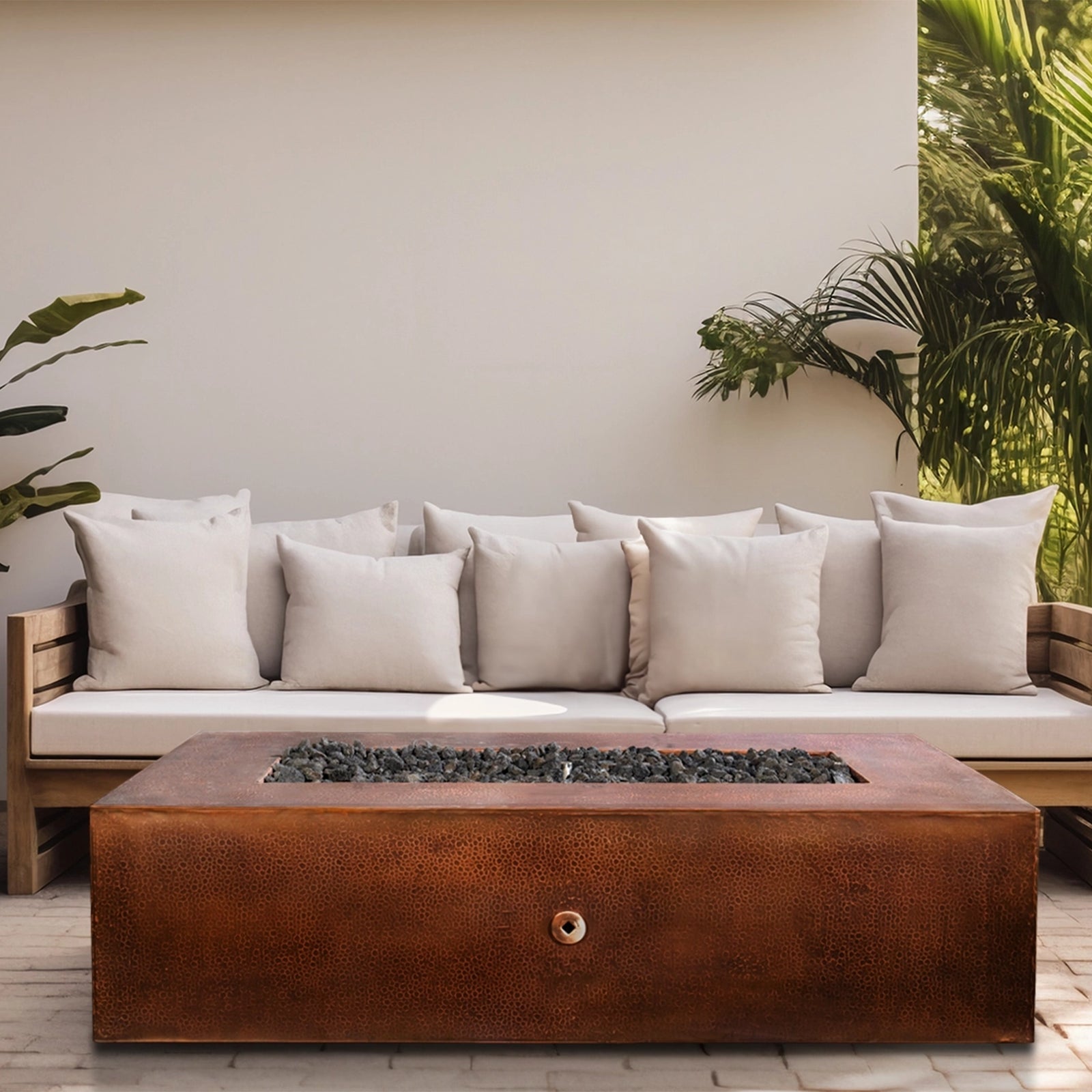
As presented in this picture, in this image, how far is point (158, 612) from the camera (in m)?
3.28

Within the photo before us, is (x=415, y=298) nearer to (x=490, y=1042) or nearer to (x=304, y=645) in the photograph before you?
(x=304, y=645)

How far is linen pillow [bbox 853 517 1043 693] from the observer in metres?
3.18

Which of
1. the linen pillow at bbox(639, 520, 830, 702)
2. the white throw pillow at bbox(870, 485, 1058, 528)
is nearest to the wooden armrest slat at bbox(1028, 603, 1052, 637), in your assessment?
the white throw pillow at bbox(870, 485, 1058, 528)

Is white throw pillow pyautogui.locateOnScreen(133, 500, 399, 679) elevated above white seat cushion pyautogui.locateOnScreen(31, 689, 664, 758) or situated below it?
above

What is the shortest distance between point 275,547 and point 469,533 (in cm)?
62

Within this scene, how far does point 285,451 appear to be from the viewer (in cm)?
412

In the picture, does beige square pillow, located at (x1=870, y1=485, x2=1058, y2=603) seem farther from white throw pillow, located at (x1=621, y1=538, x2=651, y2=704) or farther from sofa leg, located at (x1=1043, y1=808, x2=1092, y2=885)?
white throw pillow, located at (x1=621, y1=538, x2=651, y2=704)

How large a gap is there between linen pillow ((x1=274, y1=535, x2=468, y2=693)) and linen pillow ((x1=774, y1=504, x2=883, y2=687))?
112 cm

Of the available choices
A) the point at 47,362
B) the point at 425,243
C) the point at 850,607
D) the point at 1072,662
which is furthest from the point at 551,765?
the point at 425,243

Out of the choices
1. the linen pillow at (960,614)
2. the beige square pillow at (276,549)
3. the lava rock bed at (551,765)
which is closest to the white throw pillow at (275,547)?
→ the beige square pillow at (276,549)

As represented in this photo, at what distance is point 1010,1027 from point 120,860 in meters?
1.55

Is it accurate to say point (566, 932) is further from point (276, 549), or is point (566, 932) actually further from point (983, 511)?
point (983, 511)

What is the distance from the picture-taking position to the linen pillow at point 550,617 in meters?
3.36

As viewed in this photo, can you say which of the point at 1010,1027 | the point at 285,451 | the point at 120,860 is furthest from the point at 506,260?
the point at 1010,1027
